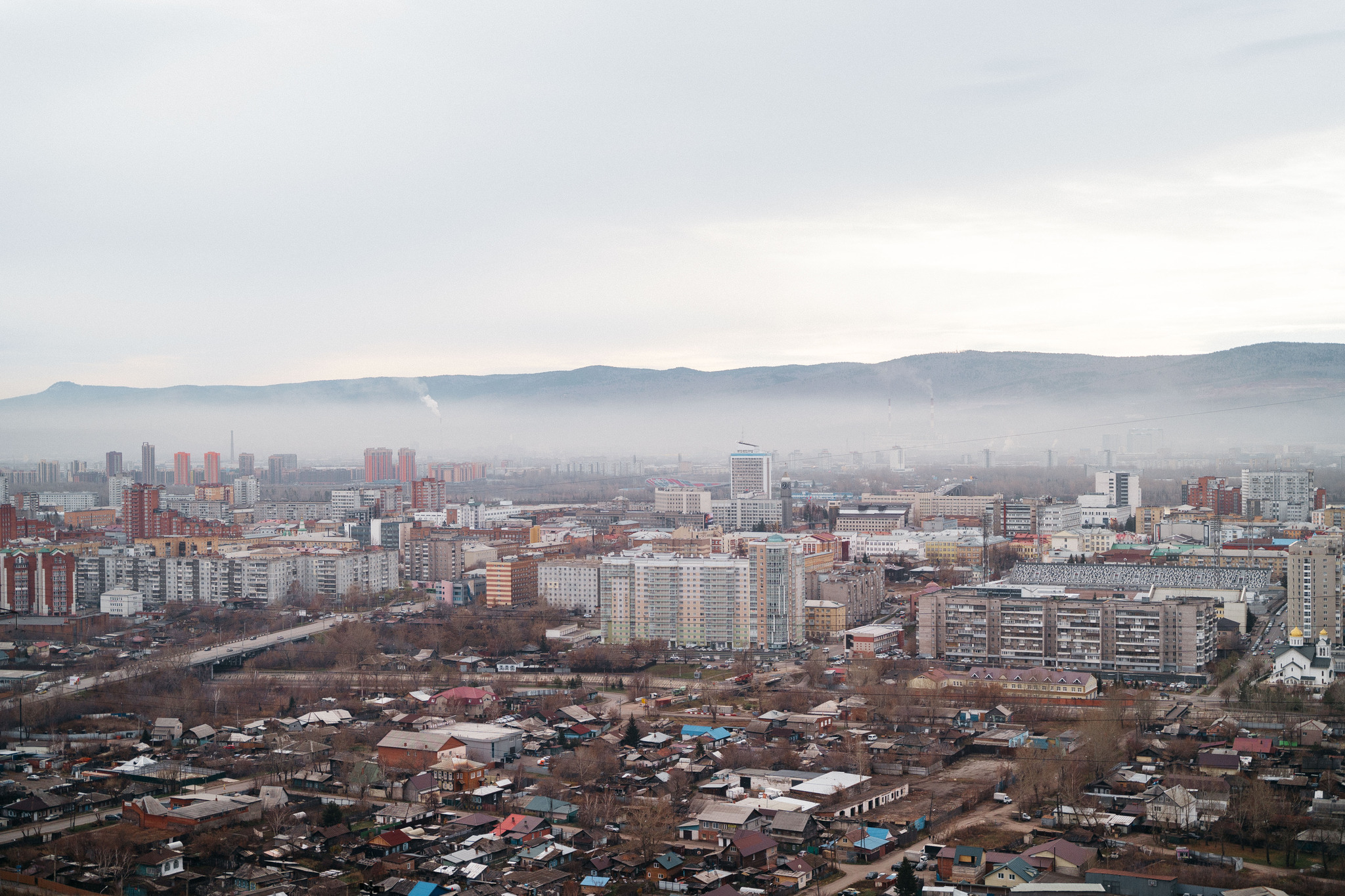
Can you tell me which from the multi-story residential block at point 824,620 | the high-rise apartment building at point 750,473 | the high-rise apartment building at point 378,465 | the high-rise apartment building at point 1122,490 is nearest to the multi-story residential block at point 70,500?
the high-rise apartment building at point 378,465

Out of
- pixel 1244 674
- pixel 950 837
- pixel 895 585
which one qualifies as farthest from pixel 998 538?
pixel 950 837

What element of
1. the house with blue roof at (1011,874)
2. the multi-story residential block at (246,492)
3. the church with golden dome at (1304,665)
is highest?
the multi-story residential block at (246,492)

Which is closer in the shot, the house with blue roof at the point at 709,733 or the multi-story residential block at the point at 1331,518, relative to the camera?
the house with blue roof at the point at 709,733

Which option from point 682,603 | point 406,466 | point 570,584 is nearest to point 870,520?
point 570,584

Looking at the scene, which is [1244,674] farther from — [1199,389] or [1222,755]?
[1199,389]

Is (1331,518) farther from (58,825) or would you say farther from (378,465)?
(378,465)

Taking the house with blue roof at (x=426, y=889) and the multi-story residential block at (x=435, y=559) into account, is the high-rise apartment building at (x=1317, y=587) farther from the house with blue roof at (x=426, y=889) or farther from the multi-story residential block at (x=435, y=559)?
the multi-story residential block at (x=435, y=559)

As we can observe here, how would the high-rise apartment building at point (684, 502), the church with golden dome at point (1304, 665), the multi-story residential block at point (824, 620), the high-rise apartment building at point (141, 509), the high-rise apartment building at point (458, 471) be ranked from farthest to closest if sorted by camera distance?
the high-rise apartment building at point (458, 471) → the high-rise apartment building at point (684, 502) → the high-rise apartment building at point (141, 509) → the multi-story residential block at point (824, 620) → the church with golden dome at point (1304, 665)
